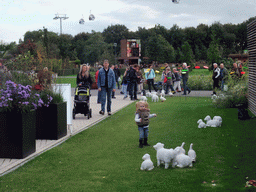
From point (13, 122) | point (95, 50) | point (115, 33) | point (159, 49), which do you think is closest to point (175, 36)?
point (95, 50)

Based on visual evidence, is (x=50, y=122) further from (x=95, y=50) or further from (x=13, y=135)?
(x=95, y=50)

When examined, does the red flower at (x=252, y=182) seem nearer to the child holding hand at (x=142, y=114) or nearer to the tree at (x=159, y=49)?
the child holding hand at (x=142, y=114)

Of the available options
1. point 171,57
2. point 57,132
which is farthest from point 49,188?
point 171,57

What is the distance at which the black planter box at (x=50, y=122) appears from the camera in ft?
29.0

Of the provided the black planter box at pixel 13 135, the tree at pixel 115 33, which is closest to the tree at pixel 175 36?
the tree at pixel 115 33

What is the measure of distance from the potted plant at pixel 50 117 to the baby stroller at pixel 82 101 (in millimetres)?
3425

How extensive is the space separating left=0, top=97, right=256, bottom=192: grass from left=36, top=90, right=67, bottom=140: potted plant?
0.48 meters

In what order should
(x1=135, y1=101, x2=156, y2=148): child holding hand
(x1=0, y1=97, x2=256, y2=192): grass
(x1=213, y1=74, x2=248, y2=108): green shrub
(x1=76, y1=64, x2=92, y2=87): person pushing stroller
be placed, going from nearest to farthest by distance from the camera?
(x1=0, y1=97, x2=256, y2=192): grass → (x1=135, y1=101, x2=156, y2=148): child holding hand → (x1=76, y1=64, x2=92, y2=87): person pushing stroller → (x1=213, y1=74, x2=248, y2=108): green shrub

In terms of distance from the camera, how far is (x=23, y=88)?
24.0 ft

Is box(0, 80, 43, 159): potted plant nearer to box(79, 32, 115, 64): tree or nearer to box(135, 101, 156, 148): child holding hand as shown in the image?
box(135, 101, 156, 148): child holding hand

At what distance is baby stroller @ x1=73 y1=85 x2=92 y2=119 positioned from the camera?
12.6 m

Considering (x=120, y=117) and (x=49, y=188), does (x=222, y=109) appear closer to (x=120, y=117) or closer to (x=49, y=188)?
(x=120, y=117)

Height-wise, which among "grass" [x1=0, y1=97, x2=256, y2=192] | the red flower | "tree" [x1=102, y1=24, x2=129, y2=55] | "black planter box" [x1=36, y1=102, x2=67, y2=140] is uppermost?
"tree" [x1=102, y1=24, x2=129, y2=55]

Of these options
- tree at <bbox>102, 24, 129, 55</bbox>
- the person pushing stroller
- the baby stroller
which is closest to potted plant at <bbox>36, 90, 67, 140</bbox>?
the baby stroller
